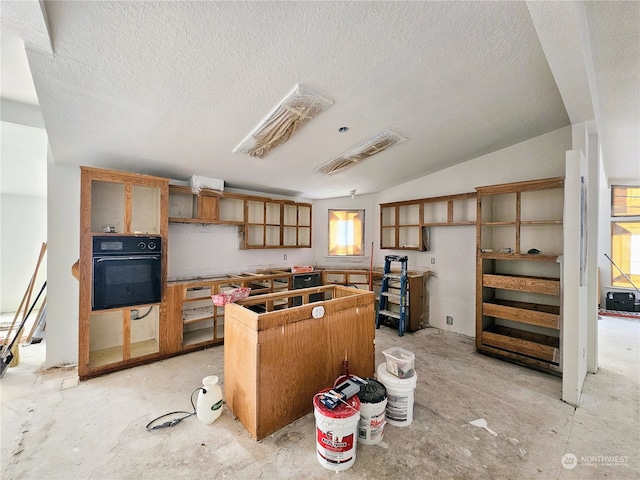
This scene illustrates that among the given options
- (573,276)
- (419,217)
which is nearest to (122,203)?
(419,217)

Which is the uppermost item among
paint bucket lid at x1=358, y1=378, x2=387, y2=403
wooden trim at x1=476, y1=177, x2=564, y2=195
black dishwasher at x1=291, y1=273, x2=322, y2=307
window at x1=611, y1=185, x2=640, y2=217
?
window at x1=611, y1=185, x2=640, y2=217

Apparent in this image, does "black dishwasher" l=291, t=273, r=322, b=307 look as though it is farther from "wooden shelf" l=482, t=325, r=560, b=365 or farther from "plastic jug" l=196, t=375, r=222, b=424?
"wooden shelf" l=482, t=325, r=560, b=365

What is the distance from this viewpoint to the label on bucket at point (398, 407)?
6.61 ft

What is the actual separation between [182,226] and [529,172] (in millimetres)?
4840

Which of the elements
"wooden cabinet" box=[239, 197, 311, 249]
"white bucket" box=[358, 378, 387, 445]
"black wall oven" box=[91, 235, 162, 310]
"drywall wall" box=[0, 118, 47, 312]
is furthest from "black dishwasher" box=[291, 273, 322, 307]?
"drywall wall" box=[0, 118, 47, 312]

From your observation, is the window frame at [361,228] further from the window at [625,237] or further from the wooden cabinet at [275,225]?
the window at [625,237]

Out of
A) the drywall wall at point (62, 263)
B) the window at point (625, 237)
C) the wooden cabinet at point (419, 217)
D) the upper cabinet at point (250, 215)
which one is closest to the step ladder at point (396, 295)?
the wooden cabinet at point (419, 217)

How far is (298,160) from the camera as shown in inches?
133

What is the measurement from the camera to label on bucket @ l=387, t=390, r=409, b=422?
2016 millimetres

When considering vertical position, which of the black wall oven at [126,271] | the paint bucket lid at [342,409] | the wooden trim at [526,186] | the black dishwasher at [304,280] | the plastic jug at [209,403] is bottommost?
the plastic jug at [209,403]

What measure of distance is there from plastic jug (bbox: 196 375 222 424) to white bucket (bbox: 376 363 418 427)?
137 centimetres

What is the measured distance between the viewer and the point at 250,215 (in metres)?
4.57

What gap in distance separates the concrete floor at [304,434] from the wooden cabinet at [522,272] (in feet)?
1.09

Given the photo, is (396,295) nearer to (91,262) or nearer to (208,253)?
(208,253)
